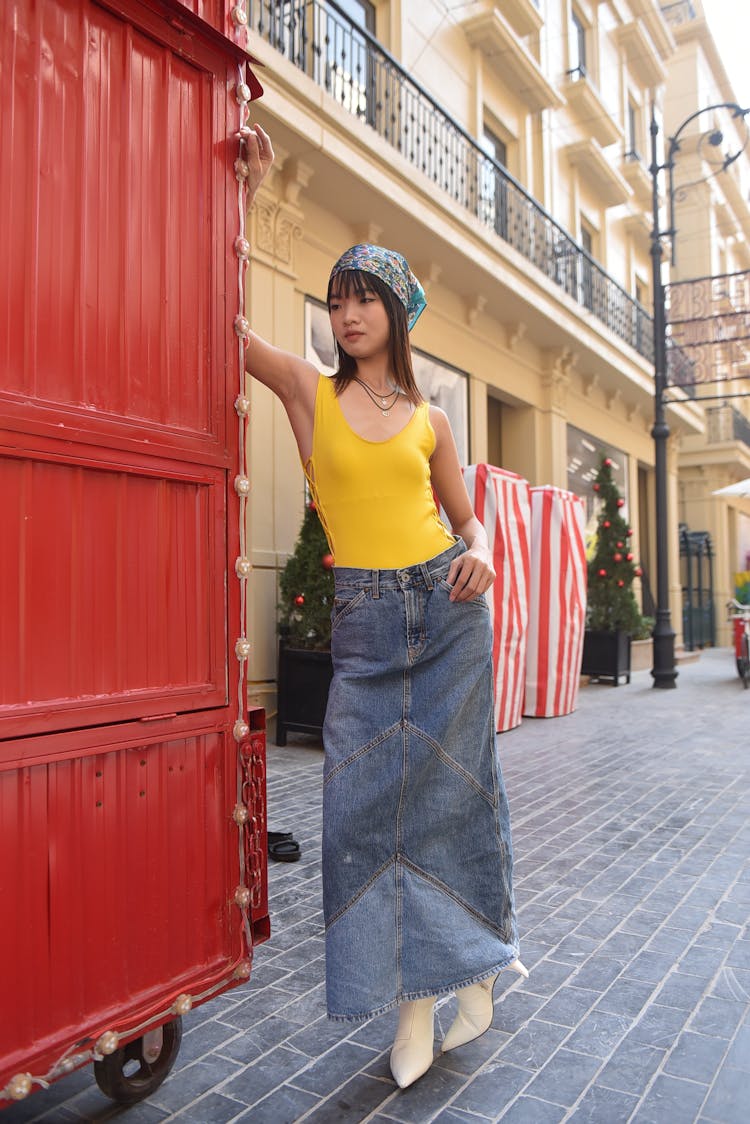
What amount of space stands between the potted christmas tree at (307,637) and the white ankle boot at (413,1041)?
15.5ft

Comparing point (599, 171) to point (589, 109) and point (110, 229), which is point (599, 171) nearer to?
point (589, 109)

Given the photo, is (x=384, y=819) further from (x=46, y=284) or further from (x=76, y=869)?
(x=46, y=284)

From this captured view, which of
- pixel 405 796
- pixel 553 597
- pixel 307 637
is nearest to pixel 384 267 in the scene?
pixel 405 796

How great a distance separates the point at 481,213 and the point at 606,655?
6424mm

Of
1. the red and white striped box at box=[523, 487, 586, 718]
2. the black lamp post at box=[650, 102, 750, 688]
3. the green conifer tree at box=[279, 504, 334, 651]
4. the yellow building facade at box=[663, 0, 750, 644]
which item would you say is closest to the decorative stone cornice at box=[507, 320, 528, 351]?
the black lamp post at box=[650, 102, 750, 688]

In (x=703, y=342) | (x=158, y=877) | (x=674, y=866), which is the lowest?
(x=674, y=866)

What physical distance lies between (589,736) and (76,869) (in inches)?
261

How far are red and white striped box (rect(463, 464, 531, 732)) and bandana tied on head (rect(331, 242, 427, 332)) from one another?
5.15m

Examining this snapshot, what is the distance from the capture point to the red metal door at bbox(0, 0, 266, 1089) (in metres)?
1.66

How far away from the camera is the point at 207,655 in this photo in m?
2.01

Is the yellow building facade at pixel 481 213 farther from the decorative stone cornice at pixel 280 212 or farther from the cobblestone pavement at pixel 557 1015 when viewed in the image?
the cobblestone pavement at pixel 557 1015

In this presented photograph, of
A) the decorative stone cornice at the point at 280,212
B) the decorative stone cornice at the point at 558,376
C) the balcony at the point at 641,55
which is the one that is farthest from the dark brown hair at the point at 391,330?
the balcony at the point at 641,55

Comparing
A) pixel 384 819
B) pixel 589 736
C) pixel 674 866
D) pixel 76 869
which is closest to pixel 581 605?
pixel 589 736

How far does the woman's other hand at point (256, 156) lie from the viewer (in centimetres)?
213
